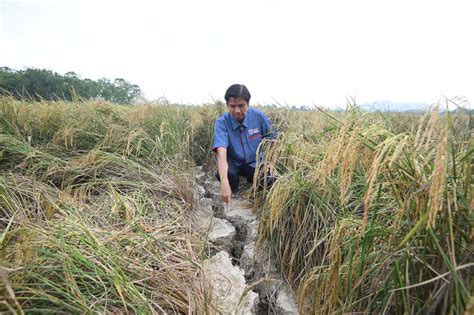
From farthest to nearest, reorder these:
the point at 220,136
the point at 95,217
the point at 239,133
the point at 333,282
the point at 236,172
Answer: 1. the point at 236,172
2. the point at 239,133
3. the point at 220,136
4. the point at 95,217
5. the point at 333,282

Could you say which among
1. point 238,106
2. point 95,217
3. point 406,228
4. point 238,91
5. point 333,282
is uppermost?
point 238,91

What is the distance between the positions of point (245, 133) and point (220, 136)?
351 millimetres

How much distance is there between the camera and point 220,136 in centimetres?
324

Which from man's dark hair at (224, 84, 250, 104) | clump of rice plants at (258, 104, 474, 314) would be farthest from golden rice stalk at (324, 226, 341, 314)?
man's dark hair at (224, 84, 250, 104)

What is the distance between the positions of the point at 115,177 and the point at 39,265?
1.65 m

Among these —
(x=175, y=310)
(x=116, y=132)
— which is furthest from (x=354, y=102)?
(x=116, y=132)

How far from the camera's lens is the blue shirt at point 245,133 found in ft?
11.1

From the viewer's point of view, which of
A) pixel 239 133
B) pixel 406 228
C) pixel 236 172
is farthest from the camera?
pixel 236 172

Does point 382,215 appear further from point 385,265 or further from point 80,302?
point 80,302

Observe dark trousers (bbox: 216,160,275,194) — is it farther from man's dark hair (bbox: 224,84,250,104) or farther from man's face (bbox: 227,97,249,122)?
man's dark hair (bbox: 224,84,250,104)

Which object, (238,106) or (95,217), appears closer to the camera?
(95,217)

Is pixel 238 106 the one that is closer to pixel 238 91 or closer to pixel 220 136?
pixel 238 91

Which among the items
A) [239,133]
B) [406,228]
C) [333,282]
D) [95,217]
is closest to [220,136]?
[239,133]

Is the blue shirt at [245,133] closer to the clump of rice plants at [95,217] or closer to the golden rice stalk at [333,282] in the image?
the clump of rice plants at [95,217]
